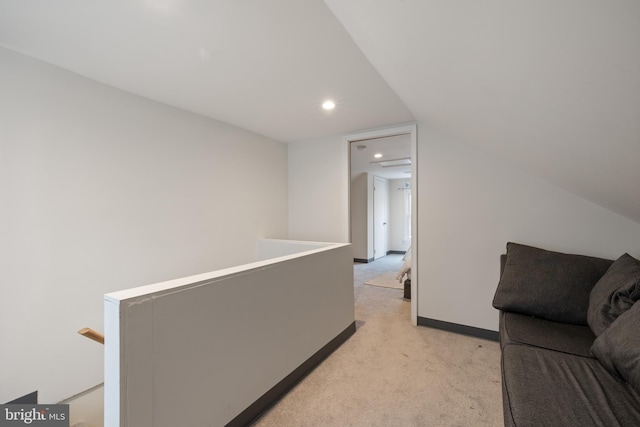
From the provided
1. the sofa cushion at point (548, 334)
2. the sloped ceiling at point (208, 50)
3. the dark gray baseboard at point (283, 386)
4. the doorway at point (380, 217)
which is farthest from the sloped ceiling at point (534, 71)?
the doorway at point (380, 217)

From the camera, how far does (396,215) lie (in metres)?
7.50

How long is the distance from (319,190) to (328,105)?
50.5 inches

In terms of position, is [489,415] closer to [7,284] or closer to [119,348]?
[119,348]

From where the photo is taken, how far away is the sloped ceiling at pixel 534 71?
0.67 meters

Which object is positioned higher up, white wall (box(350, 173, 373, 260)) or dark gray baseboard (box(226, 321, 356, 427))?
white wall (box(350, 173, 373, 260))

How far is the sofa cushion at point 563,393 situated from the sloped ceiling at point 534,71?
91 cm

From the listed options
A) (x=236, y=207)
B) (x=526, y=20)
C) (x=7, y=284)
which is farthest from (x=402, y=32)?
(x=7, y=284)

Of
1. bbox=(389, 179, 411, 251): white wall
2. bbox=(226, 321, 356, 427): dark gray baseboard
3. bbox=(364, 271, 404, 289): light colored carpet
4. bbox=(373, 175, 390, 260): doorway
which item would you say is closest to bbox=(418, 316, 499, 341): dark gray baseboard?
bbox=(226, 321, 356, 427): dark gray baseboard

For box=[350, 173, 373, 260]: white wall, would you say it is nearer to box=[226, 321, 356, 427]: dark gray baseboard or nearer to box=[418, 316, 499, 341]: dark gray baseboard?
box=[418, 316, 499, 341]: dark gray baseboard

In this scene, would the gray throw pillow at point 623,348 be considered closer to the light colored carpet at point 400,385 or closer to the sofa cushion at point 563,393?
the sofa cushion at point 563,393

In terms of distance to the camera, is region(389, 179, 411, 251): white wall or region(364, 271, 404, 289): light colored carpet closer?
region(364, 271, 404, 289): light colored carpet

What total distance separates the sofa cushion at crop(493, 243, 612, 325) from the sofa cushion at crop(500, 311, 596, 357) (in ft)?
0.25

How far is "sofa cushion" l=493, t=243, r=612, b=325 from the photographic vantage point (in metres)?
1.70

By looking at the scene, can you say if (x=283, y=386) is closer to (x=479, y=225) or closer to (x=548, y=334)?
(x=548, y=334)
